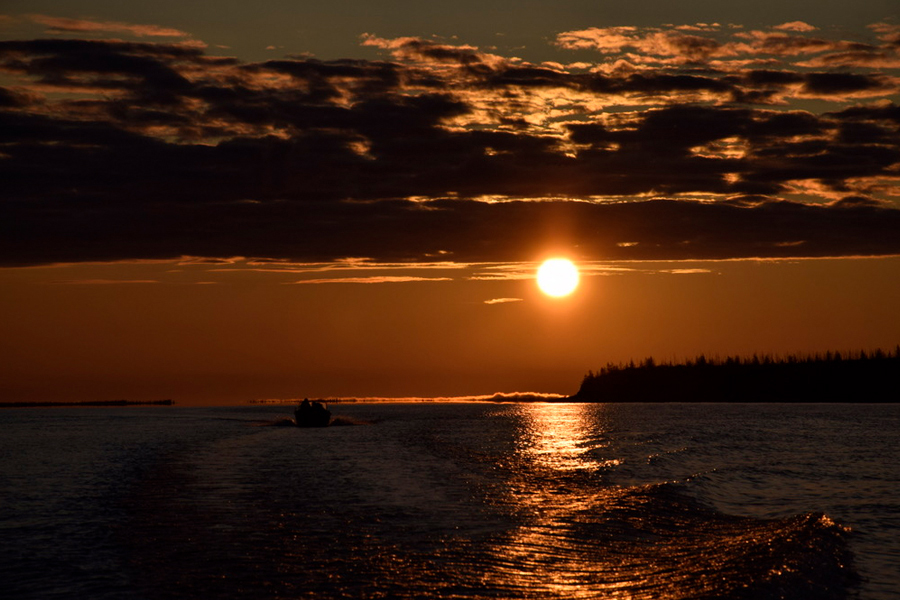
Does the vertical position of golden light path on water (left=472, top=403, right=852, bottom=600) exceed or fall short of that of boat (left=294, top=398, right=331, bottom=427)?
it falls short

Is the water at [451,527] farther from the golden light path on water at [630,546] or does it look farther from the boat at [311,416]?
the boat at [311,416]

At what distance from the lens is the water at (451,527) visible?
67.2ft

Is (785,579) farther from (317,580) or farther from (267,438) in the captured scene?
(267,438)

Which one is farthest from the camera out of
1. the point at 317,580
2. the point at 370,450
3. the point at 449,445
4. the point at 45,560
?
the point at 449,445

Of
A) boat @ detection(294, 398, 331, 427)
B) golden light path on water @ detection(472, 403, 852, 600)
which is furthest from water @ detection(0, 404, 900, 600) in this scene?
boat @ detection(294, 398, 331, 427)

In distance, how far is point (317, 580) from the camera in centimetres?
2052

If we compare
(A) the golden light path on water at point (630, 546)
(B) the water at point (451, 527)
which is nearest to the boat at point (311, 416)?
(B) the water at point (451, 527)

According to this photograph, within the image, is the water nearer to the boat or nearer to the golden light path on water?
the golden light path on water

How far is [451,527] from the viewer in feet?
91.7

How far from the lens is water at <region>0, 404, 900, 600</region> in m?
20.5

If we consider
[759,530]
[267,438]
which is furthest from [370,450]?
[759,530]

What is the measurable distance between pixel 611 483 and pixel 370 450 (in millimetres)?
26748

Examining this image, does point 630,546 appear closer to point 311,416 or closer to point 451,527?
point 451,527

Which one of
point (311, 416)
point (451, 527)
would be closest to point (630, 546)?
point (451, 527)
